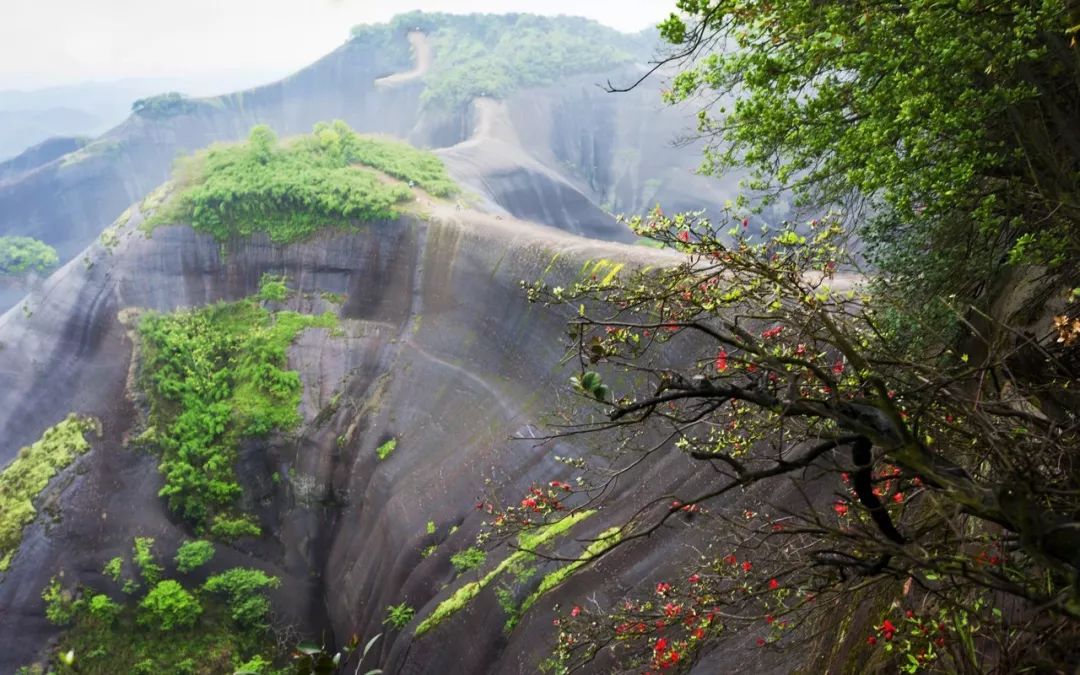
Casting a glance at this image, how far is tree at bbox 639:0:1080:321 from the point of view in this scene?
4.70 m

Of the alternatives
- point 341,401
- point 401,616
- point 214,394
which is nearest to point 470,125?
A: point 341,401

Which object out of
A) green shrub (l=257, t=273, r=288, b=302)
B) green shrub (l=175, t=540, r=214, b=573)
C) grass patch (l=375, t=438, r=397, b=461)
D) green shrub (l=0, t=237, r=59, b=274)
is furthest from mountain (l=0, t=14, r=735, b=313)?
green shrub (l=175, t=540, r=214, b=573)

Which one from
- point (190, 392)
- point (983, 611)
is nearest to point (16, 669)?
point (190, 392)

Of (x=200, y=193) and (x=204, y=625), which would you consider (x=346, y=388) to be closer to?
(x=204, y=625)

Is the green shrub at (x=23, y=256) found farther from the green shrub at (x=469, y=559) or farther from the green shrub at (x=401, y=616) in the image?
the green shrub at (x=469, y=559)

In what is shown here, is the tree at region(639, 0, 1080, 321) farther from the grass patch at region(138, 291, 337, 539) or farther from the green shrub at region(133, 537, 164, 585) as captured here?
the green shrub at region(133, 537, 164, 585)

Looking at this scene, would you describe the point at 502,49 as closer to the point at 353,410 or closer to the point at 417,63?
the point at 417,63

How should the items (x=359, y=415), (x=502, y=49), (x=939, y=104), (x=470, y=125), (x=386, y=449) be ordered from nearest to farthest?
(x=939, y=104)
(x=386, y=449)
(x=359, y=415)
(x=470, y=125)
(x=502, y=49)

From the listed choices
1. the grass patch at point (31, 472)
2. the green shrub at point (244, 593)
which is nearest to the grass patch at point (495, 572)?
the green shrub at point (244, 593)

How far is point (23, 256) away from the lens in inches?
1795

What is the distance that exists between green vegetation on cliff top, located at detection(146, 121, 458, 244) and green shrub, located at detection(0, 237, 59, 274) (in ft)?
110

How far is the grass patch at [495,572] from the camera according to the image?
42.7 ft

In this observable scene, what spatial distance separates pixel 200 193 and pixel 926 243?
77.6 ft

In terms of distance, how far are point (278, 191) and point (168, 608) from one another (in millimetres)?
14401
